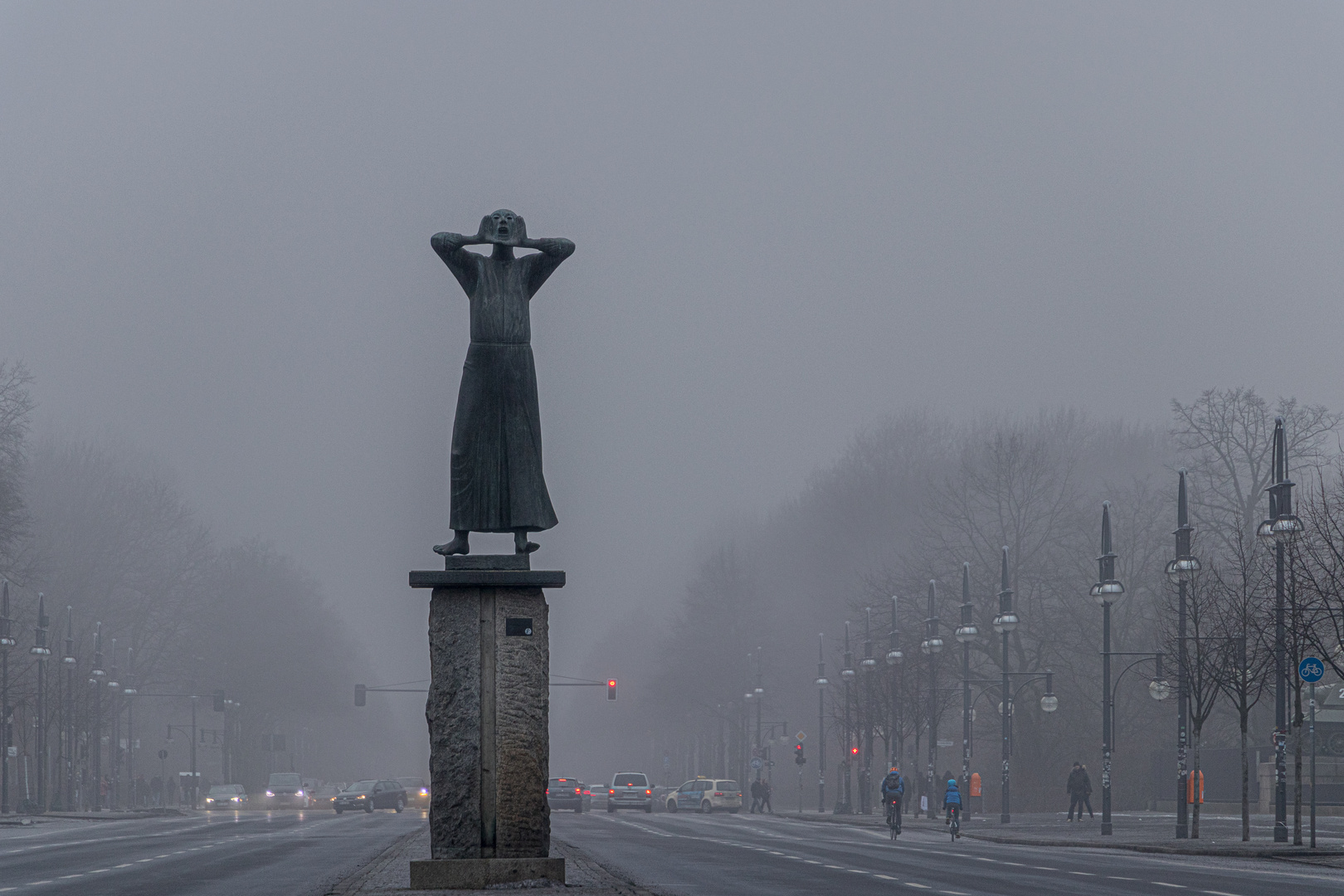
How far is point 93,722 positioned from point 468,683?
72.0 meters

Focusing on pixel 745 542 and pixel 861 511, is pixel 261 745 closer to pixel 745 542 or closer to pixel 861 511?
pixel 745 542

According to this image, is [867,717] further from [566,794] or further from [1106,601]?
[1106,601]

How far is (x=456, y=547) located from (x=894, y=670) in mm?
55729

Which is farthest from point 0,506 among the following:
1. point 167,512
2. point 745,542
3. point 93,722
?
point 745,542

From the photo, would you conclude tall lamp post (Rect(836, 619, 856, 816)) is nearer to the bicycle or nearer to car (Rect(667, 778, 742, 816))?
car (Rect(667, 778, 742, 816))

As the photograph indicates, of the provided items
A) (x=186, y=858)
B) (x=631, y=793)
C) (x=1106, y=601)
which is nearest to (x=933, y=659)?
(x=1106, y=601)

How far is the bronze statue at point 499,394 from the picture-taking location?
19.5 m

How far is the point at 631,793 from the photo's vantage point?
284ft

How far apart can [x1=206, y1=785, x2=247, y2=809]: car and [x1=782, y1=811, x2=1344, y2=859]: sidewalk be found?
115 feet

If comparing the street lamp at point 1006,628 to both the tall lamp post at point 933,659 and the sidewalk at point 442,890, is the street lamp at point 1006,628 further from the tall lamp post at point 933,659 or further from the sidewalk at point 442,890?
the sidewalk at point 442,890

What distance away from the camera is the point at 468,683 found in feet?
61.1

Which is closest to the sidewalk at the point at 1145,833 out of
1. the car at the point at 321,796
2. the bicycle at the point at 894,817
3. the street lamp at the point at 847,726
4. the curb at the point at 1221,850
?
the curb at the point at 1221,850

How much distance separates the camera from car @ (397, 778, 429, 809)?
3626 inches

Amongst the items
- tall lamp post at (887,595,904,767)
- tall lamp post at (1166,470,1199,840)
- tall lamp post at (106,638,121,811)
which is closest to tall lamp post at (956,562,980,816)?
tall lamp post at (887,595,904,767)
